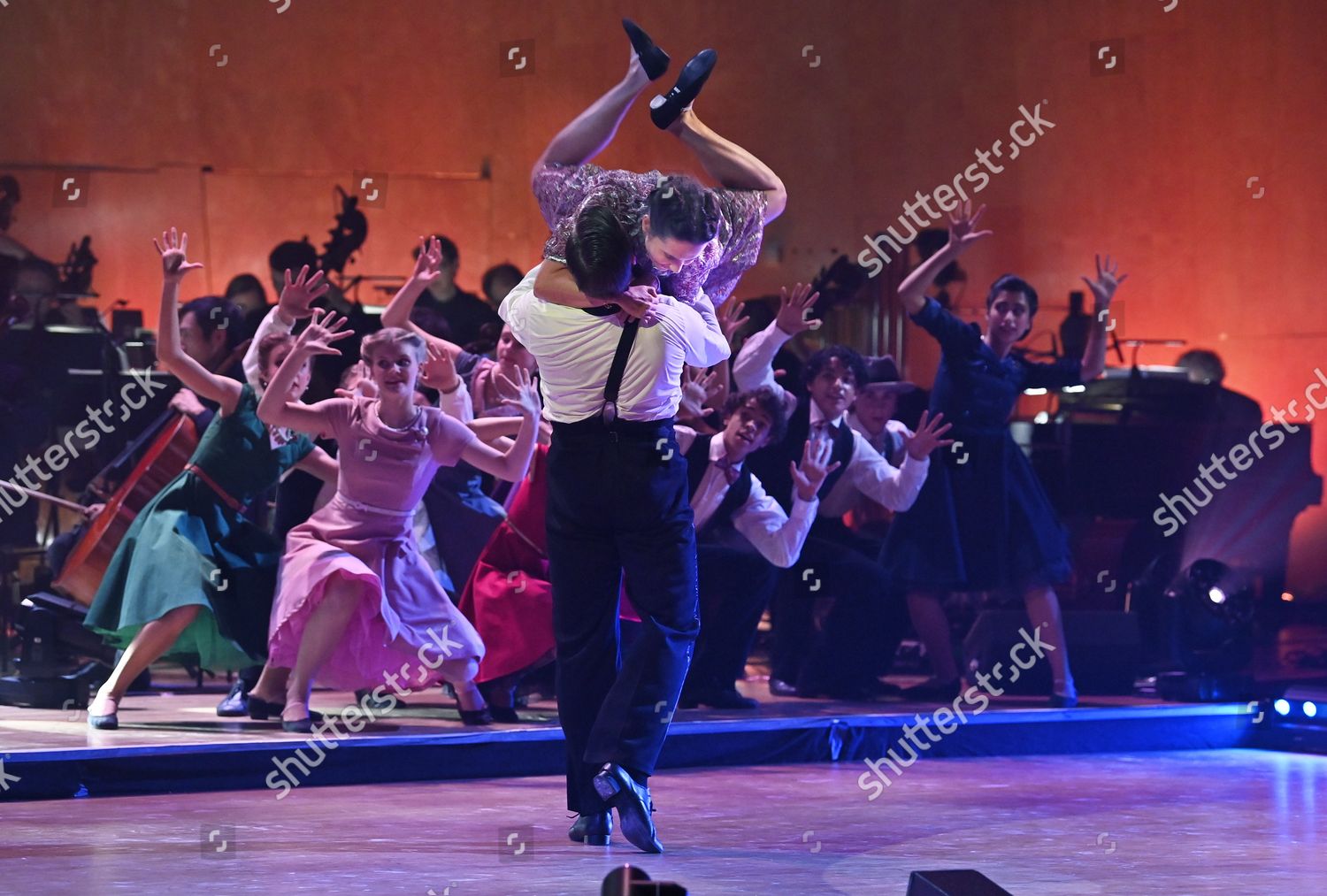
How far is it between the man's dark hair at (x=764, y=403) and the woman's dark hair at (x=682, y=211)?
184 cm

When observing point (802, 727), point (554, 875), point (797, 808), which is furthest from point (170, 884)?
point (802, 727)

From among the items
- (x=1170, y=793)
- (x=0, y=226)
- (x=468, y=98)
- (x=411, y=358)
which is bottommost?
(x=1170, y=793)

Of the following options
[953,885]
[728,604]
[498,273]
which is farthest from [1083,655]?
[953,885]

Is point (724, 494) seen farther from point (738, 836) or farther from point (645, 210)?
point (645, 210)

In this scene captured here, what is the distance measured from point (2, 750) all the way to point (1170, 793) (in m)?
2.97

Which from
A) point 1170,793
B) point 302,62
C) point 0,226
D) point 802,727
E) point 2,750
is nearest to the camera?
point 2,750

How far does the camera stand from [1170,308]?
6723 mm

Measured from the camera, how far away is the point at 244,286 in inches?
260

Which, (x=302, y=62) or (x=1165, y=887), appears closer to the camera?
(x=1165, y=887)

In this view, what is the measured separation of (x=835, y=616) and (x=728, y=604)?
0.52m

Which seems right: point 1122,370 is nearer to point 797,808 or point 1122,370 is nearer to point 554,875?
point 797,808

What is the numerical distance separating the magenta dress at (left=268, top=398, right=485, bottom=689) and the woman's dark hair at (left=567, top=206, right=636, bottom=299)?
1.41 metres

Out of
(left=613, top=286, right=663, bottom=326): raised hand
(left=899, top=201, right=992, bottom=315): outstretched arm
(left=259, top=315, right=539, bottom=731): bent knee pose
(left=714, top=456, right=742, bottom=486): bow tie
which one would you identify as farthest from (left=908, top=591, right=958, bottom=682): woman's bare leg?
(left=613, top=286, right=663, bottom=326): raised hand

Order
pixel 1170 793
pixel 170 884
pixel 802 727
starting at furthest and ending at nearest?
pixel 802 727, pixel 1170 793, pixel 170 884
